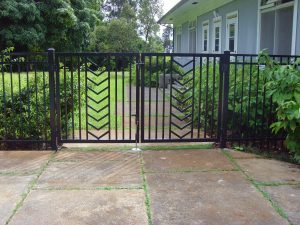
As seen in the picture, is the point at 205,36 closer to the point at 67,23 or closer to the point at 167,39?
the point at 67,23

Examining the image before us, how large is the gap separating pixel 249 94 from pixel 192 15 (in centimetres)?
1054

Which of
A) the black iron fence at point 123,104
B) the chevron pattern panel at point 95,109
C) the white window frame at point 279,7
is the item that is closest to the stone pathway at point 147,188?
the black iron fence at point 123,104

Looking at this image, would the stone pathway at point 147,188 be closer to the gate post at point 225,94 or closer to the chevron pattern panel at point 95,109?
the gate post at point 225,94

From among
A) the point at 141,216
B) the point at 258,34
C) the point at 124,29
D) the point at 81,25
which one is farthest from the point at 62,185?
the point at 124,29

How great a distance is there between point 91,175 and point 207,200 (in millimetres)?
1374

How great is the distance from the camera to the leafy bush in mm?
4324

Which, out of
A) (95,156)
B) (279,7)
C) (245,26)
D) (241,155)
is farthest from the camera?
(245,26)

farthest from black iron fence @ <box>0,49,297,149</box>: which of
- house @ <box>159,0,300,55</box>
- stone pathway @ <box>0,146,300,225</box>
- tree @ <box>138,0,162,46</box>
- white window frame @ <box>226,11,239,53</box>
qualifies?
tree @ <box>138,0,162,46</box>

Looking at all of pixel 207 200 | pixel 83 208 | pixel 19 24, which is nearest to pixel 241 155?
pixel 207 200

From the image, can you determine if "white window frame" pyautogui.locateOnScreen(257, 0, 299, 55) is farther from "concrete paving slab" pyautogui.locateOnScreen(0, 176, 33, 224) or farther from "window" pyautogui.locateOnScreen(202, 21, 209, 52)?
"window" pyautogui.locateOnScreen(202, 21, 209, 52)

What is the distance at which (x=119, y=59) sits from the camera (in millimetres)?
5535

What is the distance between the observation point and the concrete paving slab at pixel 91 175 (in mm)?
4086

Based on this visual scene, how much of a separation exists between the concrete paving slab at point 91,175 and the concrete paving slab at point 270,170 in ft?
4.27

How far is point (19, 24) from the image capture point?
20312 millimetres
